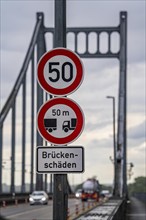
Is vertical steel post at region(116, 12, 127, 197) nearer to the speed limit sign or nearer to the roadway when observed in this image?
the roadway

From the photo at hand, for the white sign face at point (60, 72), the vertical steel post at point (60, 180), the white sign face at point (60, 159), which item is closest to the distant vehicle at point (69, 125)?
the white sign face at point (60, 159)

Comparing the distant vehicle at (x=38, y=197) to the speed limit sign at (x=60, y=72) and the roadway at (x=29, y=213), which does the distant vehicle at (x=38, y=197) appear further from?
the speed limit sign at (x=60, y=72)

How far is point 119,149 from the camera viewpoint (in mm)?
57156

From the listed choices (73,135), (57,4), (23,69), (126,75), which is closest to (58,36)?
(57,4)

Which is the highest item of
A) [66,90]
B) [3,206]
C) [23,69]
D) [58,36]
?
[23,69]

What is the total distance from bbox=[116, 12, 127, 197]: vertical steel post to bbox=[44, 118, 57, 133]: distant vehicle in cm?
4437

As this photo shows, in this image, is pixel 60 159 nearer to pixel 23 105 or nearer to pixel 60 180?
pixel 60 180

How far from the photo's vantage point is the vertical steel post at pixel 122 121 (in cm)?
5753

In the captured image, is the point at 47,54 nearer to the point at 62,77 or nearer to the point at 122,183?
the point at 62,77

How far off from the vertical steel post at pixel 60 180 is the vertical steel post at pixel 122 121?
4394 centimetres

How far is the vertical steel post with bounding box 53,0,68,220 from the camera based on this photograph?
31.1ft

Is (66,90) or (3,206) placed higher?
(66,90)

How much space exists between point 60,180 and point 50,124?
67 cm

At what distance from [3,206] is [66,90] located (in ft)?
155
